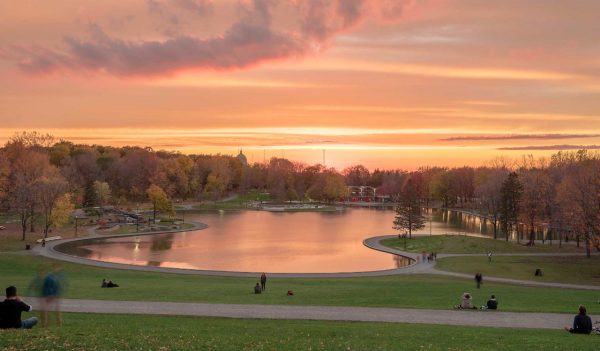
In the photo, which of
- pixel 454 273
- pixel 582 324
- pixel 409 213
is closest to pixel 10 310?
pixel 582 324

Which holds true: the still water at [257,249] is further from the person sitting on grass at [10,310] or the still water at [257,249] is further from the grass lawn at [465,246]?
the person sitting on grass at [10,310]

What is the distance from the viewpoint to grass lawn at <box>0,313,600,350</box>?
1304 centimetres

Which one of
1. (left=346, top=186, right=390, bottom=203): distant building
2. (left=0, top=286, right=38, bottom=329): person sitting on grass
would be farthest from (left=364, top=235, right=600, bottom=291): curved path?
(left=346, top=186, right=390, bottom=203): distant building

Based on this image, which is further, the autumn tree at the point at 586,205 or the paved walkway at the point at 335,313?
the autumn tree at the point at 586,205

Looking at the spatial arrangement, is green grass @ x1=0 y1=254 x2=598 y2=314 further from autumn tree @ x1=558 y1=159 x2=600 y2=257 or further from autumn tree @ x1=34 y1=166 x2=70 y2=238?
autumn tree @ x1=34 y1=166 x2=70 y2=238

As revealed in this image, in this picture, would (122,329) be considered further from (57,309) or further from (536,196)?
(536,196)

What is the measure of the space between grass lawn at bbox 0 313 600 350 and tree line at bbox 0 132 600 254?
33078 mm

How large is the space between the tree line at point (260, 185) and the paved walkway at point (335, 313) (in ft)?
93.5

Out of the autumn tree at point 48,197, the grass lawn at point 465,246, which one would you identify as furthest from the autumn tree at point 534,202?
the autumn tree at point 48,197

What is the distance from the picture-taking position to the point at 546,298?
81.4 feet

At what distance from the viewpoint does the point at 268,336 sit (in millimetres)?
15180

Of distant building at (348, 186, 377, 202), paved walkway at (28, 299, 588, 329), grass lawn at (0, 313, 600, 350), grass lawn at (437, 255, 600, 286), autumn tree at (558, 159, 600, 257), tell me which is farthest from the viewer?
distant building at (348, 186, 377, 202)

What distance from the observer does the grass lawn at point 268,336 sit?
42.8 ft

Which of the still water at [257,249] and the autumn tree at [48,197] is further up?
the autumn tree at [48,197]
